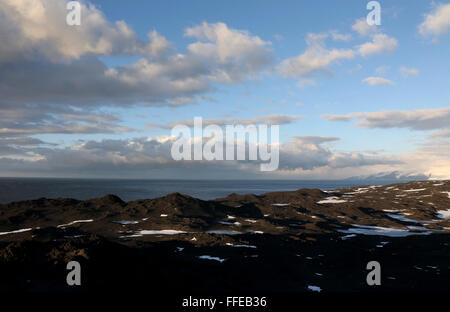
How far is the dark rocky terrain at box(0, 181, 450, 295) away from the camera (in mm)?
29062

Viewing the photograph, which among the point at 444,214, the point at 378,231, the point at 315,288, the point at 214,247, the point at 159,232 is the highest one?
the point at 214,247

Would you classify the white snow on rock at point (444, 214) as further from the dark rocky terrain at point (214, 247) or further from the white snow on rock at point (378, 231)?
the white snow on rock at point (378, 231)

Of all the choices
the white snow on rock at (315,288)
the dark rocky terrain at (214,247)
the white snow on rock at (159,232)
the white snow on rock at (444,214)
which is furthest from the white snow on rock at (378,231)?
the white snow on rock at (315,288)

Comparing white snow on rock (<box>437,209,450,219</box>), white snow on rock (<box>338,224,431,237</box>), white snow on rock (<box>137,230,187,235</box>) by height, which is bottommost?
white snow on rock (<box>437,209,450,219</box>)

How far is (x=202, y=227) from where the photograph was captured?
67.4m

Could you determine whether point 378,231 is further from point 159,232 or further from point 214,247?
point 159,232

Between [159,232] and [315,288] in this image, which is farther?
[159,232]

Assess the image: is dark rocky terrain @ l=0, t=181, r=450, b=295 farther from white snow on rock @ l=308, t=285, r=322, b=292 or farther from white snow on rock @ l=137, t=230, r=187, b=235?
white snow on rock @ l=137, t=230, r=187, b=235

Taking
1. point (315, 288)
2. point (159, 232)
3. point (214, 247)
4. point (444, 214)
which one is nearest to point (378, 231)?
point (214, 247)

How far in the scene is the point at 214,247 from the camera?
157 ft

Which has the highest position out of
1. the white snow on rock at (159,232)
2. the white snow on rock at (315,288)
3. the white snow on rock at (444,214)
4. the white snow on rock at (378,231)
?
the white snow on rock at (315,288)

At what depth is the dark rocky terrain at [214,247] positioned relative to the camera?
29.1 metres

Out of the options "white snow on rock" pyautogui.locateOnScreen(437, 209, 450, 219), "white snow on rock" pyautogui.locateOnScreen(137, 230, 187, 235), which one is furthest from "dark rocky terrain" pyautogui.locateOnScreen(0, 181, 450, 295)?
"white snow on rock" pyautogui.locateOnScreen(437, 209, 450, 219)
